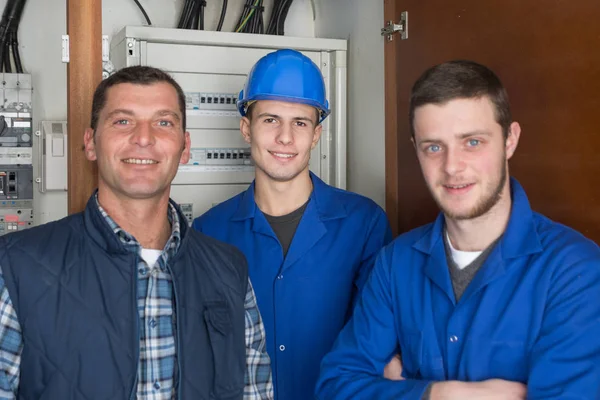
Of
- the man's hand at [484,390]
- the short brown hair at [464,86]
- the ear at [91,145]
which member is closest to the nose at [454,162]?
the short brown hair at [464,86]

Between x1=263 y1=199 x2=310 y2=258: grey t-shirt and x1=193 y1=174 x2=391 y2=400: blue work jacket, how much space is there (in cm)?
4

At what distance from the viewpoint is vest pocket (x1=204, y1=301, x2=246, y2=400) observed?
1.43m

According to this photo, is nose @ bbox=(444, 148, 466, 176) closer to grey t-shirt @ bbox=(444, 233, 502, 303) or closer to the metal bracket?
grey t-shirt @ bbox=(444, 233, 502, 303)

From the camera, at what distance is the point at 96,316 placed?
4.29 feet

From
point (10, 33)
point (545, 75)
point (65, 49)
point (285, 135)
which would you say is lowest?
point (285, 135)

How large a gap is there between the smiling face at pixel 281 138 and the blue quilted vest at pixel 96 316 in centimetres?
51

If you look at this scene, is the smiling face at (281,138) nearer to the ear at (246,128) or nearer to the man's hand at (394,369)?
the ear at (246,128)

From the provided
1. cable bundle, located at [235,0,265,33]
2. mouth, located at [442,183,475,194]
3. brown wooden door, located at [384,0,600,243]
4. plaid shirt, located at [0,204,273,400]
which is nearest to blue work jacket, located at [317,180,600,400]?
mouth, located at [442,183,475,194]

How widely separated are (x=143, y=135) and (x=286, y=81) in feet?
2.10

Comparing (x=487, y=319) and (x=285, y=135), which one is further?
(x=285, y=135)

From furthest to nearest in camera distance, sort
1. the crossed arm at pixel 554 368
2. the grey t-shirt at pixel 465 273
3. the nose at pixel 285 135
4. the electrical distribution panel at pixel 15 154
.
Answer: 1. the electrical distribution panel at pixel 15 154
2. the nose at pixel 285 135
3. the grey t-shirt at pixel 465 273
4. the crossed arm at pixel 554 368

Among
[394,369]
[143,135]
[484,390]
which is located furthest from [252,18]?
[484,390]

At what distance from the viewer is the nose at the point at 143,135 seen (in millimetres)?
1450

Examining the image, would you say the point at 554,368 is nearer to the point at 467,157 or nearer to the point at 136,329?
the point at 467,157
